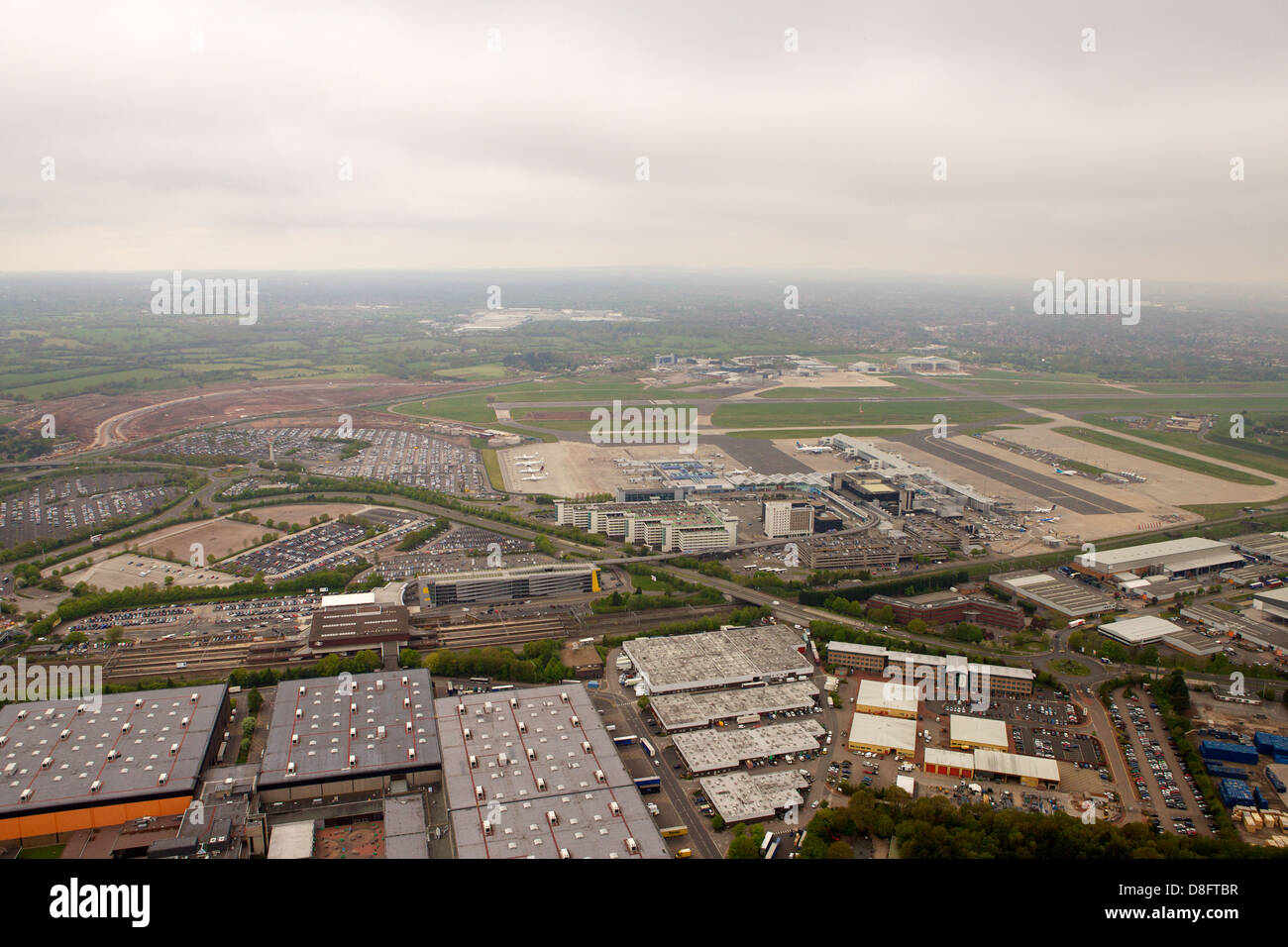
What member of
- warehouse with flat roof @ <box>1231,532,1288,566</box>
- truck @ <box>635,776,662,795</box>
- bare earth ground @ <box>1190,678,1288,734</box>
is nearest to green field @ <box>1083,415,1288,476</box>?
warehouse with flat roof @ <box>1231,532,1288,566</box>

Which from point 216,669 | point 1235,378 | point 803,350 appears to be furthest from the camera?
point 803,350

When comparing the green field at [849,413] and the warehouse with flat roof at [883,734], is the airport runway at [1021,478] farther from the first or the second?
the warehouse with flat roof at [883,734]

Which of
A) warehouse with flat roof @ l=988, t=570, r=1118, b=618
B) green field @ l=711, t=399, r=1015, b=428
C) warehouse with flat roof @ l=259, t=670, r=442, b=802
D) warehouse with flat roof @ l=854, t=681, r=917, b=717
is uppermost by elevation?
green field @ l=711, t=399, r=1015, b=428

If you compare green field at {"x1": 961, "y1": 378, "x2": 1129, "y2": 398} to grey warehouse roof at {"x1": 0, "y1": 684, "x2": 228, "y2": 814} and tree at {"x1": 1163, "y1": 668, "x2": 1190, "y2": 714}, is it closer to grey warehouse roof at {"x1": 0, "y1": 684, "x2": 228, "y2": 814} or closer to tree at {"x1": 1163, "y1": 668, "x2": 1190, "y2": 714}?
tree at {"x1": 1163, "y1": 668, "x2": 1190, "y2": 714}

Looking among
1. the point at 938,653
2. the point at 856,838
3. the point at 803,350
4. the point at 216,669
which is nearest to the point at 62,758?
the point at 216,669

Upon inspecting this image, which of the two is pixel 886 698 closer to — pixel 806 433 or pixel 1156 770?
pixel 1156 770

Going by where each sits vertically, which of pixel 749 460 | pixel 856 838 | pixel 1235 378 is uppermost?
pixel 1235 378

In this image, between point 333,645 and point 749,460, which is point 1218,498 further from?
point 333,645

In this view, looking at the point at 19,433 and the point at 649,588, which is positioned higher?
the point at 19,433
